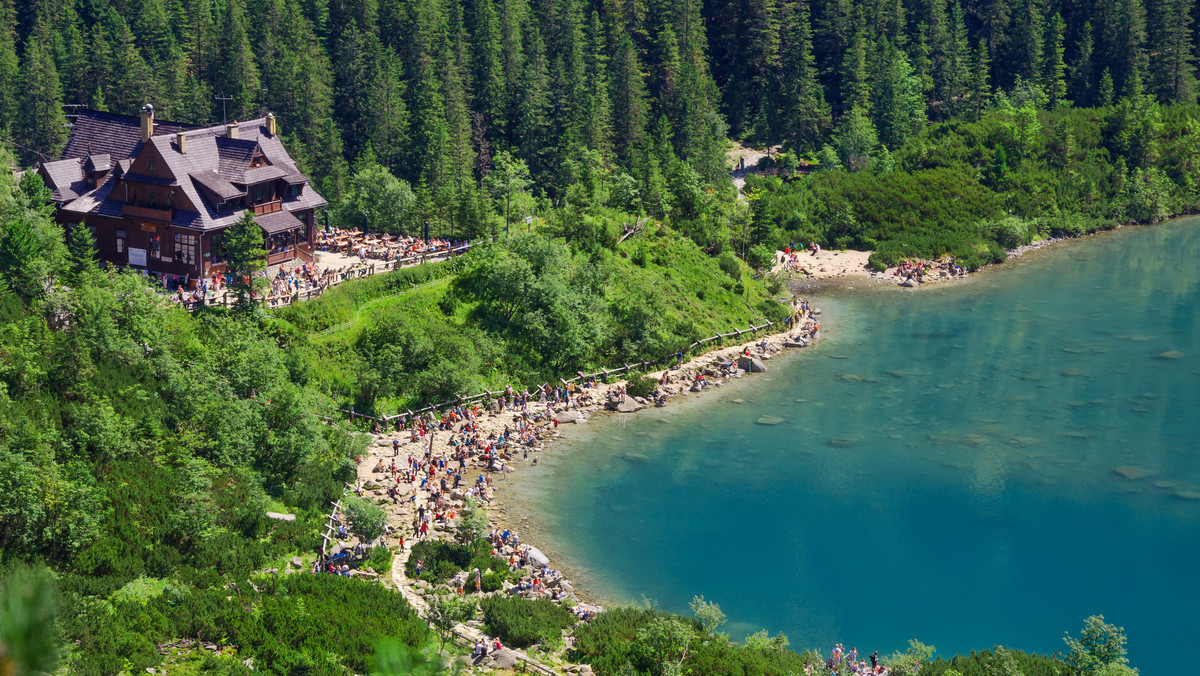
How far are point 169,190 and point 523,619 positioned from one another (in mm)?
44942

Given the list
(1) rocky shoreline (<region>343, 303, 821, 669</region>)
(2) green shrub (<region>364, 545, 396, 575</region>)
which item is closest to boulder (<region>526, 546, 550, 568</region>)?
(1) rocky shoreline (<region>343, 303, 821, 669</region>)

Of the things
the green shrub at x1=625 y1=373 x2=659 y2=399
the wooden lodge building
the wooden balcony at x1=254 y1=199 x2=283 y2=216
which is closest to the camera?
the wooden lodge building

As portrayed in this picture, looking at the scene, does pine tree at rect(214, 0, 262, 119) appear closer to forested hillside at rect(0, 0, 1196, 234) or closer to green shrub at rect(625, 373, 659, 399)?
forested hillside at rect(0, 0, 1196, 234)

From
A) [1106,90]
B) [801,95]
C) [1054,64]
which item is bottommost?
[1106,90]

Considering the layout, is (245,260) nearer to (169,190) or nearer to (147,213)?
(169,190)

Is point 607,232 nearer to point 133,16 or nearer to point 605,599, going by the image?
point 605,599

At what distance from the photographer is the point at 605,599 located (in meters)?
59.2

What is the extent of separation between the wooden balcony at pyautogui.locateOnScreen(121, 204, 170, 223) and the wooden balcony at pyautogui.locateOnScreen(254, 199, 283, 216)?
669cm

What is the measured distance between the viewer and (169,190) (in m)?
81.2

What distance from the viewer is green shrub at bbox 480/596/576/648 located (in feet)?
171

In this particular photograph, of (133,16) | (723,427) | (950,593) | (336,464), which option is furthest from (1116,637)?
(133,16)

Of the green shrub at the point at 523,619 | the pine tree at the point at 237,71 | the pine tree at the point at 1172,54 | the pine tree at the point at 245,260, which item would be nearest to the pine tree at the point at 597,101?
the pine tree at the point at 237,71

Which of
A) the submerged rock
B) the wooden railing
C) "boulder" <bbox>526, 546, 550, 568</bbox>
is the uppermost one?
the wooden railing

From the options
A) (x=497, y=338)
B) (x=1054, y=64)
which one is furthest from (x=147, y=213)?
(x=1054, y=64)
